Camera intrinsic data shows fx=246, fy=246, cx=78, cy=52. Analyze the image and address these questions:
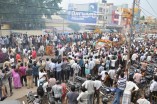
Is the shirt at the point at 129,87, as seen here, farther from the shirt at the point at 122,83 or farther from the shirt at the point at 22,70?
the shirt at the point at 22,70

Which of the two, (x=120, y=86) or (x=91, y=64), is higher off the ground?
(x=91, y=64)

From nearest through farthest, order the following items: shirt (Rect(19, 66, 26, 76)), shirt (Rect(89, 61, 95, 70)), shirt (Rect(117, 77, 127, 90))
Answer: shirt (Rect(117, 77, 127, 90)) < shirt (Rect(19, 66, 26, 76)) < shirt (Rect(89, 61, 95, 70))

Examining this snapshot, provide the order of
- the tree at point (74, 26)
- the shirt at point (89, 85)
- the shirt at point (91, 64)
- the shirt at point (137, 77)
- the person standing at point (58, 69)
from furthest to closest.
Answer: the tree at point (74, 26) → the shirt at point (91, 64) → the person standing at point (58, 69) → the shirt at point (137, 77) → the shirt at point (89, 85)

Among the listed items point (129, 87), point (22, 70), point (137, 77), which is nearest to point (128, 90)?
point (129, 87)

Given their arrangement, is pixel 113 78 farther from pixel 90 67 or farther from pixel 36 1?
pixel 36 1

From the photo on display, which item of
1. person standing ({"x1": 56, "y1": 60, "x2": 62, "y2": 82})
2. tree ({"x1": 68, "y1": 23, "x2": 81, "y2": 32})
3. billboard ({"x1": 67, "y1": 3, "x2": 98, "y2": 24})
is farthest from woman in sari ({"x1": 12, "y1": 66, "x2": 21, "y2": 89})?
tree ({"x1": 68, "y1": 23, "x2": 81, "y2": 32})

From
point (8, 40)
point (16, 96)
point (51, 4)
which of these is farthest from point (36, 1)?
point (16, 96)

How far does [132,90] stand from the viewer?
32.3 ft

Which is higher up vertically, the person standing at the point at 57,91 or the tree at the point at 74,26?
the tree at the point at 74,26

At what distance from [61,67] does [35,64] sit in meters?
1.53

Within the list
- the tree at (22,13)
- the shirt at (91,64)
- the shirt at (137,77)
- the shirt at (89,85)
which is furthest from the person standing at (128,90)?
the tree at (22,13)

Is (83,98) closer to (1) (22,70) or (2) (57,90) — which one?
(2) (57,90)

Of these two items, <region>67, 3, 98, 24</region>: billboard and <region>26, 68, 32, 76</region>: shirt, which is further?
<region>67, 3, 98, 24</region>: billboard

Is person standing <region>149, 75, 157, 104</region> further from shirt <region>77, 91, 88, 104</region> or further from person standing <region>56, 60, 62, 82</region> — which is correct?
person standing <region>56, 60, 62, 82</region>
